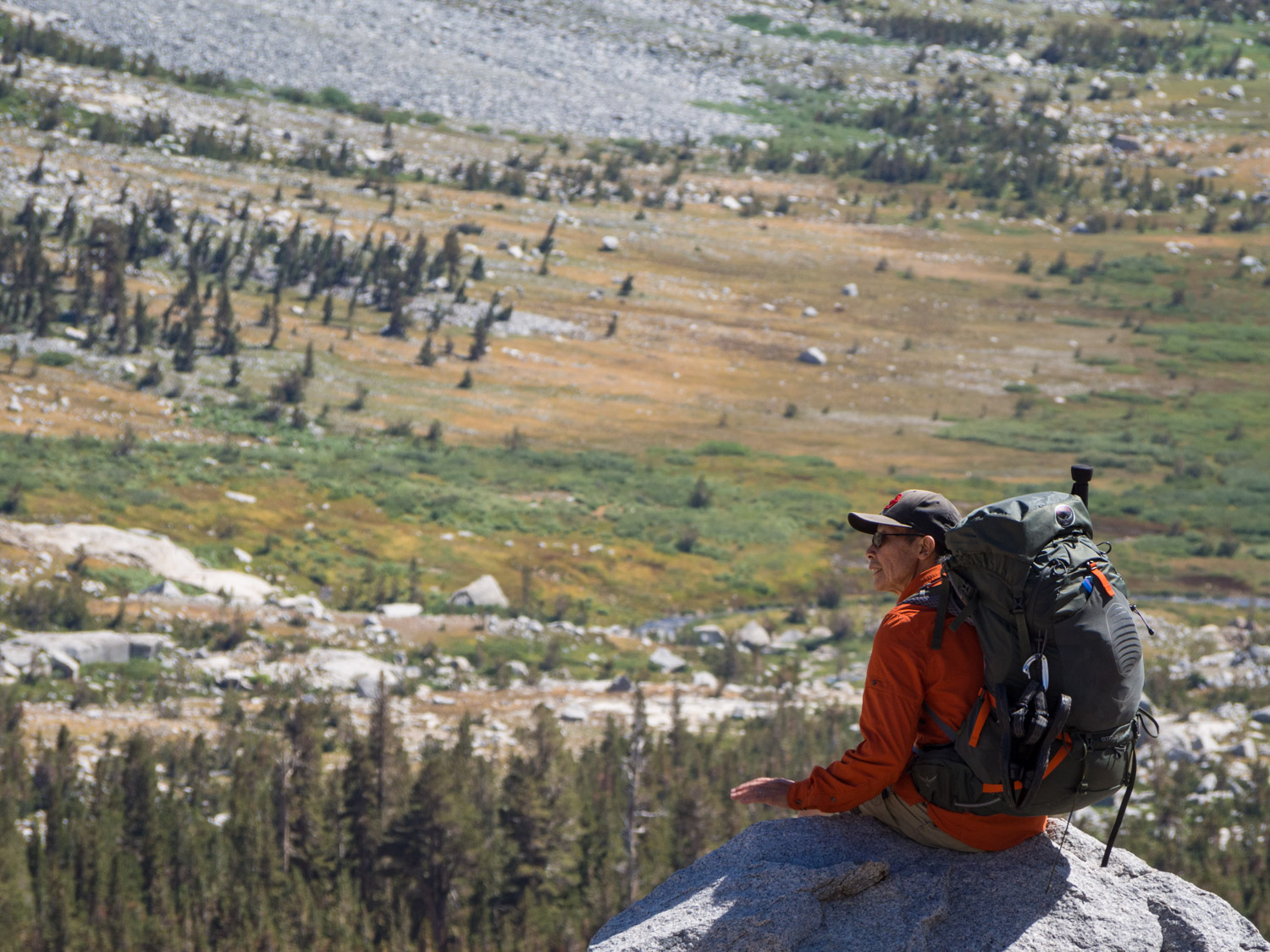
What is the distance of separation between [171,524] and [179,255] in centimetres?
2986

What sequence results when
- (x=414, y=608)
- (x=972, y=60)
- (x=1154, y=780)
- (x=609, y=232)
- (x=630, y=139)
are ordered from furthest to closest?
(x=972, y=60) → (x=630, y=139) → (x=609, y=232) → (x=414, y=608) → (x=1154, y=780)

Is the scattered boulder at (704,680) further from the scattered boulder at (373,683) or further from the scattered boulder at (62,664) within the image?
the scattered boulder at (62,664)

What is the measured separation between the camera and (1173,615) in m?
49.9

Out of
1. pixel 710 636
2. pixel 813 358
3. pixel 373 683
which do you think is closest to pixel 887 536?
pixel 373 683

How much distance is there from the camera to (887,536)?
18.9ft

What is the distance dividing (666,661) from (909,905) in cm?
3783

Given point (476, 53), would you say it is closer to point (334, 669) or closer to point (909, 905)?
point (334, 669)

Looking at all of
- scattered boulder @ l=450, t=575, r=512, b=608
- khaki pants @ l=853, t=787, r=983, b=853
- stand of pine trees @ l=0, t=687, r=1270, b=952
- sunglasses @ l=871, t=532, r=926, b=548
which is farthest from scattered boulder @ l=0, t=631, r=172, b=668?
sunglasses @ l=871, t=532, r=926, b=548

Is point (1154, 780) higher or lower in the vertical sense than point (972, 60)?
lower

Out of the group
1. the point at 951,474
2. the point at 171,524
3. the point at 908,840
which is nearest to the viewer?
the point at 908,840

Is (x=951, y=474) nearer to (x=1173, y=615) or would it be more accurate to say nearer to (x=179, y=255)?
(x=1173, y=615)

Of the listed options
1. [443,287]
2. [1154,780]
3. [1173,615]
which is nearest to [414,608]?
[1154,780]

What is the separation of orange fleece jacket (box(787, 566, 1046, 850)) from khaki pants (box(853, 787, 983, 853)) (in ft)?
1.14

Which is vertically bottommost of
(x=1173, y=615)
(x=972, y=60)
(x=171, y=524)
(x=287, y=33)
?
(x=171, y=524)
